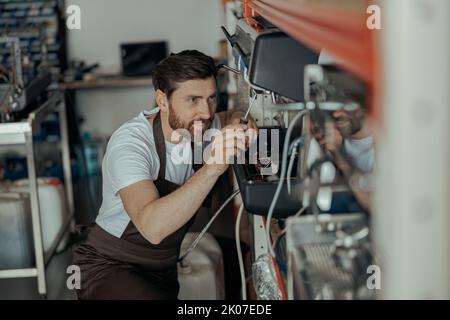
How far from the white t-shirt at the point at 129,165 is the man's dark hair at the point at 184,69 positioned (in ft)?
0.45

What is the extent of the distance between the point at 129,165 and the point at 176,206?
8.8 inches

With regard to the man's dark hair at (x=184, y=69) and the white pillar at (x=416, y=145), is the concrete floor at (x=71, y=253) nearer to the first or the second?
the man's dark hair at (x=184, y=69)

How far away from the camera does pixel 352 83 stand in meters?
0.83

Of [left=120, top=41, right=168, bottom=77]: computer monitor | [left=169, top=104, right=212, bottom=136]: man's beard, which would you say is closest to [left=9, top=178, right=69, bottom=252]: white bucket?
[left=169, top=104, right=212, bottom=136]: man's beard

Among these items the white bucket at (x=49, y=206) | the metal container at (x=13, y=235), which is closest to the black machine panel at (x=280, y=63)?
the metal container at (x=13, y=235)

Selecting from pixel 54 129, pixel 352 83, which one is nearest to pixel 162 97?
pixel 352 83

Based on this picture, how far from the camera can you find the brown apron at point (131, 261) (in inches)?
81.6

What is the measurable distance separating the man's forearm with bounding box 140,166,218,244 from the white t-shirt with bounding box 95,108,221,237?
0.14 metres

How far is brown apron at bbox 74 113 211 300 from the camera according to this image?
207 centimetres

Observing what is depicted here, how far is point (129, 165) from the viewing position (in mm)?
1920

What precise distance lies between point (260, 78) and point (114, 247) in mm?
947

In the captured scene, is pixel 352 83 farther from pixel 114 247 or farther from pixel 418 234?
pixel 114 247

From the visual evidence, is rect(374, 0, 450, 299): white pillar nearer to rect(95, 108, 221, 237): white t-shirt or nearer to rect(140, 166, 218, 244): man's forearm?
rect(140, 166, 218, 244): man's forearm

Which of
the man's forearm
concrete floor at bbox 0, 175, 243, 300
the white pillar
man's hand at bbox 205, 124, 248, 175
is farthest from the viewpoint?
concrete floor at bbox 0, 175, 243, 300
